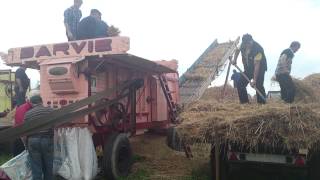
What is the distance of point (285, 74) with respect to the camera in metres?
8.22

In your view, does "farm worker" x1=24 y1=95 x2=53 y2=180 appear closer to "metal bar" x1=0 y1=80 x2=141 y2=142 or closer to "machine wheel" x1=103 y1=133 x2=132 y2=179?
"metal bar" x1=0 y1=80 x2=141 y2=142

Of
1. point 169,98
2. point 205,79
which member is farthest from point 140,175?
point 205,79

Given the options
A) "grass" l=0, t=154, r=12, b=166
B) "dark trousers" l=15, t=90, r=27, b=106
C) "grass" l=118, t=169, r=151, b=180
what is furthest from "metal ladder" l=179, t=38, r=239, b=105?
"grass" l=0, t=154, r=12, b=166

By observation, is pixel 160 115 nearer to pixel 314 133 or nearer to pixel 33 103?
pixel 33 103

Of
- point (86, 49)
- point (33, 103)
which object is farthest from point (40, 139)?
point (86, 49)

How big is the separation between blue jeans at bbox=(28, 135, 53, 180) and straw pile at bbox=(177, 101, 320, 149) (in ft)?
5.93

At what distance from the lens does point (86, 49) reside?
7023 millimetres

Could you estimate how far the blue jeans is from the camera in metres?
6.11

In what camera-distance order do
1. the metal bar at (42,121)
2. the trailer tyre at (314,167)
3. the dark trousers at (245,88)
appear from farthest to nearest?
the dark trousers at (245,88)
the trailer tyre at (314,167)
the metal bar at (42,121)

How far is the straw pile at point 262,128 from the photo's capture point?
5.18m

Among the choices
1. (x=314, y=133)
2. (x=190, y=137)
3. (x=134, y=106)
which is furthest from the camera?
(x=134, y=106)

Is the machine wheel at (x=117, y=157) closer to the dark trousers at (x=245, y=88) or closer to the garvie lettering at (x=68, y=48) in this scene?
the garvie lettering at (x=68, y=48)

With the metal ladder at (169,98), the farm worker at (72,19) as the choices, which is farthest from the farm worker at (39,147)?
the metal ladder at (169,98)

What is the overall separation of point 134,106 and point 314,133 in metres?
3.69
